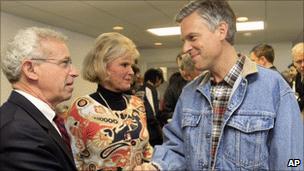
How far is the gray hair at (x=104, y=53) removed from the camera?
2051mm

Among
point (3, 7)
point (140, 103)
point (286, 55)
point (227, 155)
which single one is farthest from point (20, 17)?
point (286, 55)

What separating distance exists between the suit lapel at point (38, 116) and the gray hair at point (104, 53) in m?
0.76

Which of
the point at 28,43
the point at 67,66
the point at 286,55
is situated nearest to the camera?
the point at 28,43

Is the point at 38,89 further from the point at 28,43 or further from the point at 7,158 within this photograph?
the point at 7,158

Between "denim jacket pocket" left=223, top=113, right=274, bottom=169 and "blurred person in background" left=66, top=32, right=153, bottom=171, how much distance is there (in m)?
0.65

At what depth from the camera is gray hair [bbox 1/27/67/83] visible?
54.3 inches

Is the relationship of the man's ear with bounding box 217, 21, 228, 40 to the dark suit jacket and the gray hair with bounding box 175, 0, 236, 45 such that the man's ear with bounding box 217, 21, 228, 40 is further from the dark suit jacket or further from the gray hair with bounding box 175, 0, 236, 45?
the dark suit jacket

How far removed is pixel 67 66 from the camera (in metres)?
1.53

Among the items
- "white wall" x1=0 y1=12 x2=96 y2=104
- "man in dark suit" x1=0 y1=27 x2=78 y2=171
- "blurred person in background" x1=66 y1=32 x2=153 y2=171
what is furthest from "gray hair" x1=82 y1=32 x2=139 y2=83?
"white wall" x1=0 y1=12 x2=96 y2=104

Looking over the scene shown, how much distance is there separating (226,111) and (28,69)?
75cm

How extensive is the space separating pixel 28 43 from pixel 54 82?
0.57 ft

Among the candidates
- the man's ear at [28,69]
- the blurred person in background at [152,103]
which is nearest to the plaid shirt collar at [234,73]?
the man's ear at [28,69]

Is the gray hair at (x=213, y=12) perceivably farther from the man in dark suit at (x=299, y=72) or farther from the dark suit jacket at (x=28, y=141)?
the man in dark suit at (x=299, y=72)

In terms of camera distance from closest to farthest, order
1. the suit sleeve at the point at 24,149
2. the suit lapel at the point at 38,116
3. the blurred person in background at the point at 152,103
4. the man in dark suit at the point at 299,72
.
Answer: the suit sleeve at the point at 24,149 < the suit lapel at the point at 38,116 < the man in dark suit at the point at 299,72 < the blurred person in background at the point at 152,103
